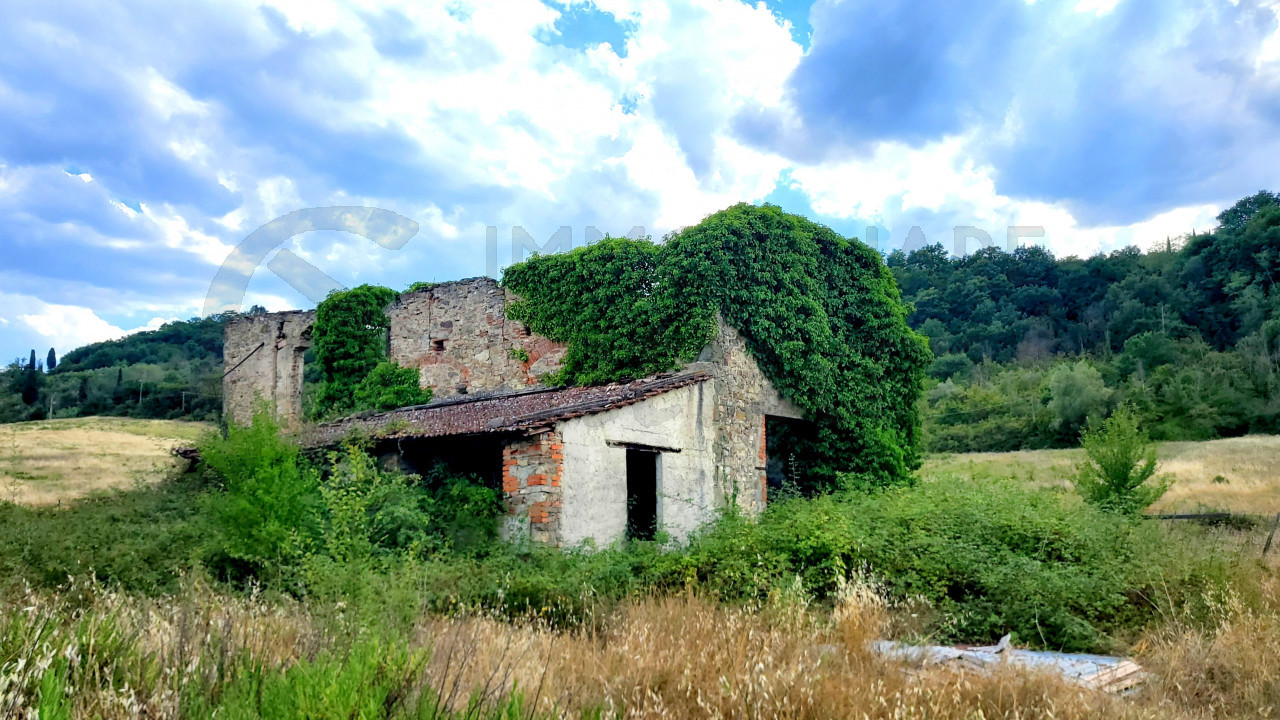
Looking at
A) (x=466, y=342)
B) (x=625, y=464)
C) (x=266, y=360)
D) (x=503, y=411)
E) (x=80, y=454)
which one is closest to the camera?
(x=625, y=464)

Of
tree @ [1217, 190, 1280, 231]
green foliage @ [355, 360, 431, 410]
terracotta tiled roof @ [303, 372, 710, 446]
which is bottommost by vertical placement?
terracotta tiled roof @ [303, 372, 710, 446]

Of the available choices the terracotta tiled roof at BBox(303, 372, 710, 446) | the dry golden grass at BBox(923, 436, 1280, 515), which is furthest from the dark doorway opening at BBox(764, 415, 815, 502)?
the terracotta tiled roof at BBox(303, 372, 710, 446)

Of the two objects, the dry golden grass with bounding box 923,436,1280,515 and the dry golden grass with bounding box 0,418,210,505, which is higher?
the dry golden grass with bounding box 0,418,210,505

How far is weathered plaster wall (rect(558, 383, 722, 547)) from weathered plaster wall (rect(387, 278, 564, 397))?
3.75 meters

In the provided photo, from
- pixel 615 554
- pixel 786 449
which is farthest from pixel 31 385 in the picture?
pixel 615 554

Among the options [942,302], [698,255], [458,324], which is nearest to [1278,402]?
[942,302]

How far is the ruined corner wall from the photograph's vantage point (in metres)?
14.7

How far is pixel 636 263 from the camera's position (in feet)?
51.2

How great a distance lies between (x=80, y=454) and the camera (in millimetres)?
29109

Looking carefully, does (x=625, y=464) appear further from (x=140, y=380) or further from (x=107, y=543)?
(x=140, y=380)

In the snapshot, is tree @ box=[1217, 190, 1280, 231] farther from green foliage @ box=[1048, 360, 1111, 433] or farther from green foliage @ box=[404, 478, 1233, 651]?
green foliage @ box=[404, 478, 1233, 651]

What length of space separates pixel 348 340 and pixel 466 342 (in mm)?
3189

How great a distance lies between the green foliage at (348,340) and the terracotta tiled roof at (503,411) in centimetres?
228

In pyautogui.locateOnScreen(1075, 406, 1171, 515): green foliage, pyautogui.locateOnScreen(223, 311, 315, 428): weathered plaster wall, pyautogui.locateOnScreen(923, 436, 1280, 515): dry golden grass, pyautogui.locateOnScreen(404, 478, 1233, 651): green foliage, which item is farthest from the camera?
pyautogui.locateOnScreen(923, 436, 1280, 515): dry golden grass
